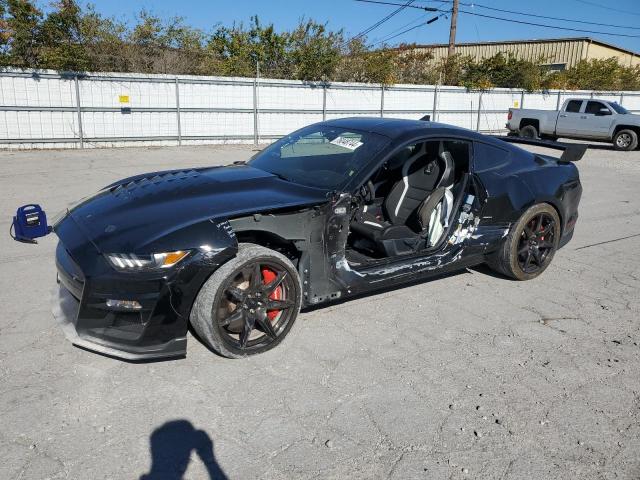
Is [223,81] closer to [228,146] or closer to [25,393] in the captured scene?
[228,146]

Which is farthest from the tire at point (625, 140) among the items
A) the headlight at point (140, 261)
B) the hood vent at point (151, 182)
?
the headlight at point (140, 261)

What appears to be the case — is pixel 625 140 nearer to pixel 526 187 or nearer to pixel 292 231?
pixel 526 187

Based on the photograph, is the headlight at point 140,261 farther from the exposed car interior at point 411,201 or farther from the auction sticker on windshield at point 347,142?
the auction sticker on windshield at point 347,142

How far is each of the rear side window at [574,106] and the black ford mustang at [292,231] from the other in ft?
51.5

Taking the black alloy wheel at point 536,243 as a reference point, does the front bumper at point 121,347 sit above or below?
below

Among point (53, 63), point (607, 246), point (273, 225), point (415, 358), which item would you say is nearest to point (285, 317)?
point (273, 225)

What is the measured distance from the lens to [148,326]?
9.82 feet

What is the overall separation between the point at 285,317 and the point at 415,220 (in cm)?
177

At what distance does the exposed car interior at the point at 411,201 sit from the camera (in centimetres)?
448

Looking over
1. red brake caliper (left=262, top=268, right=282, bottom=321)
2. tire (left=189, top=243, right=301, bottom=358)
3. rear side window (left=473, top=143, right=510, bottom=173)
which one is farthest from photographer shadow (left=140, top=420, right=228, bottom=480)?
rear side window (left=473, top=143, right=510, bottom=173)

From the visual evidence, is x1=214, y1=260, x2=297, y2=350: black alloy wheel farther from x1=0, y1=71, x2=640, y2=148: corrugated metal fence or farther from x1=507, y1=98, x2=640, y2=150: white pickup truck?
x1=507, y1=98, x2=640, y2=150: white pickup truck

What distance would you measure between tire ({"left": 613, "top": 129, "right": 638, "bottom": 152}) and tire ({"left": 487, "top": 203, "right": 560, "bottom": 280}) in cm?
1612

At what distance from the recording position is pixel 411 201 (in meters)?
4.85

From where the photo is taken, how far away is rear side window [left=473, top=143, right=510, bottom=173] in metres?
4.68
